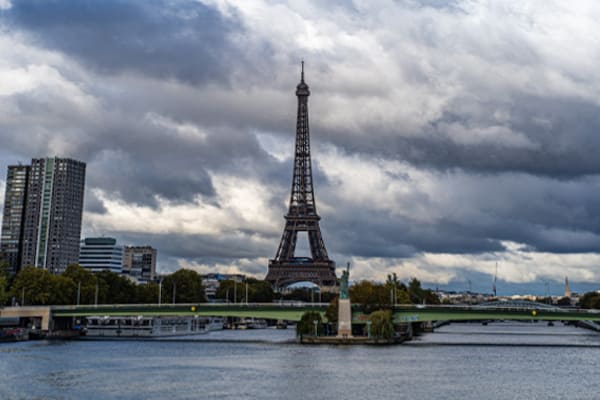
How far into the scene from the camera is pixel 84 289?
133375 mm

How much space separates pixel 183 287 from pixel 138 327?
37.1 meters

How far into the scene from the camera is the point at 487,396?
52031mm

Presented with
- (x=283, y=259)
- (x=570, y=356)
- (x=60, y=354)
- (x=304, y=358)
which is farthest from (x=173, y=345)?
(x=283, y=259)

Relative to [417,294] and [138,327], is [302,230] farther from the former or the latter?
[138,327]

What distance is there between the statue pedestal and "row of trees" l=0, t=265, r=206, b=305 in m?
46.0

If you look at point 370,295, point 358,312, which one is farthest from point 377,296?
point 358,312

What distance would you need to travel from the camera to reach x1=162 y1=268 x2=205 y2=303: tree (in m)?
163

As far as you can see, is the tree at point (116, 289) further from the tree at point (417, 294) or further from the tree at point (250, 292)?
the tree at point (417, 294)

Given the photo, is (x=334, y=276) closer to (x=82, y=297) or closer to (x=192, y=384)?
(x=82, y=297)

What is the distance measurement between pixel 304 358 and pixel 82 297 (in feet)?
224

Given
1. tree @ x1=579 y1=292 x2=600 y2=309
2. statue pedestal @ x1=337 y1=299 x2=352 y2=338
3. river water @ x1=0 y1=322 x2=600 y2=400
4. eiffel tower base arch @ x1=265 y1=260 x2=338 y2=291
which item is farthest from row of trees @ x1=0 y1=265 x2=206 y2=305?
tree @ x1=579 y1=292 x2=600 y2=309

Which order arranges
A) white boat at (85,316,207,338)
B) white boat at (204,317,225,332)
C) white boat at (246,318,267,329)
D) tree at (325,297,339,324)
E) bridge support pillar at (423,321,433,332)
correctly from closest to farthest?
tree at (325,297,339,324) → white boat at (85,316,207,338) → white boat at (204,317,225,332) → bridge support pillar at (423,321,433,332) → white boat at (246,318,267,329)

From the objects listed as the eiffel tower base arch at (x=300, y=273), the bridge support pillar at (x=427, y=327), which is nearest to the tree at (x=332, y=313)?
the bridge support pillar at (x=427, y=327)

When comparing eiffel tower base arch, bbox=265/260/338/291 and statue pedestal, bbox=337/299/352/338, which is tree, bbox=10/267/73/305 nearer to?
statue pedestal, bbox=337/299/352/338
